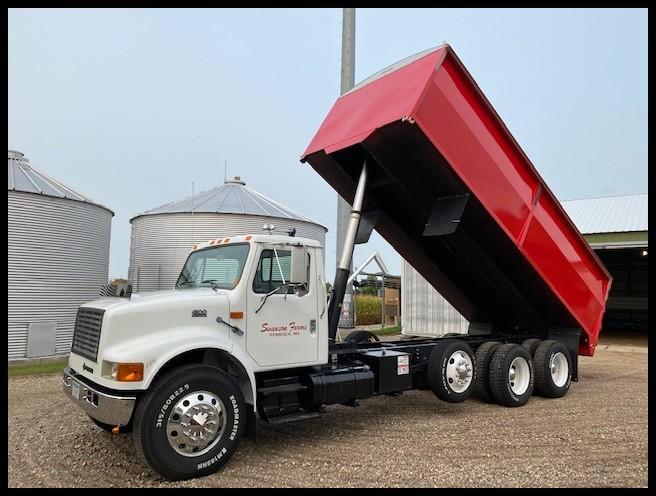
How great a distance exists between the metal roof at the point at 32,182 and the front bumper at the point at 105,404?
1001 cm

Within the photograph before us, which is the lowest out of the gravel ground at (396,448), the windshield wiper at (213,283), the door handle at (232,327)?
the gravel ground at (396,448)

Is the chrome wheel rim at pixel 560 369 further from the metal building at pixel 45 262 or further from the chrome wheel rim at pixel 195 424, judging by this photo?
the metal building at pixel 45 262

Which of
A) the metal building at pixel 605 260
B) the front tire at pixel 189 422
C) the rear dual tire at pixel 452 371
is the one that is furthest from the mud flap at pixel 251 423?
the metal building at pixel 605 260

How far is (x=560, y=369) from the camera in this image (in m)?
8.09

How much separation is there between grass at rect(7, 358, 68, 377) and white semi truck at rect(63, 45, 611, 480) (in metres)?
6.25

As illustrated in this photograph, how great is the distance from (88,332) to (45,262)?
30.5 feet

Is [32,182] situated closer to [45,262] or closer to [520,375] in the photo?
[45,262]

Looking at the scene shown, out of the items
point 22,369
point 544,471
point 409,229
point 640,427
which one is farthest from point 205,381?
point 22,369

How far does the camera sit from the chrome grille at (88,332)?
4863 mm

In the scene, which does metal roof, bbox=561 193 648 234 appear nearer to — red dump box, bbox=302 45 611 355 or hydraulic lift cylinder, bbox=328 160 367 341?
red dump box, bbox=302 45 611 355

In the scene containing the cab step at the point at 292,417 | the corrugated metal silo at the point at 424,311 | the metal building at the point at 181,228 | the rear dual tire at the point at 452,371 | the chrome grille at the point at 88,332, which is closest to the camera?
the chrome grille at the point at 88,332

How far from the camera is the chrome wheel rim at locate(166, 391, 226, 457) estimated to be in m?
4.59

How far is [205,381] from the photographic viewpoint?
476 cm

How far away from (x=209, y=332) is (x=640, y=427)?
208 inches
